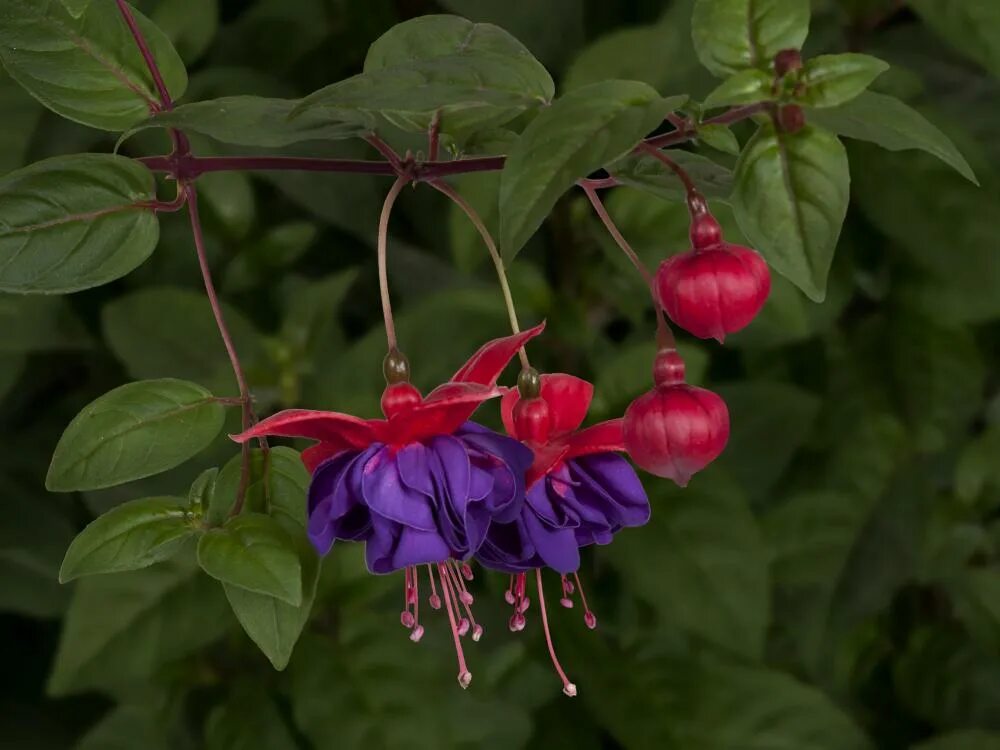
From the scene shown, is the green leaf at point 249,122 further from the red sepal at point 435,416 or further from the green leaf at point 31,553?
the green leaf at point 31,553

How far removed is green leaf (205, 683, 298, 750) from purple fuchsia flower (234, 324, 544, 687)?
57cm

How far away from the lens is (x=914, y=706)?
4.58 feet

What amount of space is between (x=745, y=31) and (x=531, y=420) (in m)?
0.21

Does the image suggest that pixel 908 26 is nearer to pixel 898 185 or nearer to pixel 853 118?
pixel 898 185

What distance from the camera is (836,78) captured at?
1.94 ft

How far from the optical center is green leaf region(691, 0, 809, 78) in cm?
62

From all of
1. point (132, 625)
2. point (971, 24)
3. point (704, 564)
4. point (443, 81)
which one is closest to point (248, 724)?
point (132, 625)

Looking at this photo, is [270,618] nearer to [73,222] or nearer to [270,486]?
[270,486]

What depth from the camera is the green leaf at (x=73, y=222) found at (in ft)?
2.12

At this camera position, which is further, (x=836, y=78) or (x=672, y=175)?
(x=672, y=175)

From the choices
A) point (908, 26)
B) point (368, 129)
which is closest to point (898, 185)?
point (908, 26)

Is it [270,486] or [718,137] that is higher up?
[718,137]

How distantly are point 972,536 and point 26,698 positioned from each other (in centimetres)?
102

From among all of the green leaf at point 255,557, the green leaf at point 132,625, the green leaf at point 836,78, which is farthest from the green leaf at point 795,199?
the green leaf at point 132,625
